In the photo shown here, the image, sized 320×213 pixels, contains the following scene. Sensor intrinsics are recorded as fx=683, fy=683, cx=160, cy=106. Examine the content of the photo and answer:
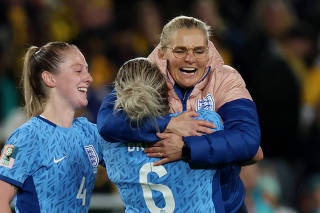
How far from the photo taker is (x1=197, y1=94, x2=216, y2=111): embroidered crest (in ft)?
11.0

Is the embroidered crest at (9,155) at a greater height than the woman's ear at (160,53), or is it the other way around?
the woman's ear at (160,53)

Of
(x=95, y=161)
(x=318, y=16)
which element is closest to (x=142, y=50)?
(x=318, y=16)

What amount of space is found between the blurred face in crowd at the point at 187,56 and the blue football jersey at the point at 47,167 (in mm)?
675

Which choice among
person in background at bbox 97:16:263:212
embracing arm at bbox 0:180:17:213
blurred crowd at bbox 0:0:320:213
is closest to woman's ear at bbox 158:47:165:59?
person in background at bbox 97:16:263:212

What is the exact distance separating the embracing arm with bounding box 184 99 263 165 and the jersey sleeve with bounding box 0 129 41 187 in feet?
2.76

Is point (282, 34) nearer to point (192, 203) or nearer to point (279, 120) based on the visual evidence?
point (279, 120)

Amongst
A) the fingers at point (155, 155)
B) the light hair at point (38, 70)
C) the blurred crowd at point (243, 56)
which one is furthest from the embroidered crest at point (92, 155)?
the blurred crowd at point (243, 56)

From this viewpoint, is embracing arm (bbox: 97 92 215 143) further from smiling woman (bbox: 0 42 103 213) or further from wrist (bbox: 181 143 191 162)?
smiling woman (bbox: 0 42 103 213)

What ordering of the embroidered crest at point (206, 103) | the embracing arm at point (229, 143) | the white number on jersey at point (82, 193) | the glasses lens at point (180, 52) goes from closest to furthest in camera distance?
the embracing arm at point (229, 143)
the embroidered crest at point (206, 103)
the glasses lens at point (180, 52)
the white number on jersey at point (82, 193)

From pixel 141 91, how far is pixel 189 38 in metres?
0.50

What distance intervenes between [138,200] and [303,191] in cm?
418

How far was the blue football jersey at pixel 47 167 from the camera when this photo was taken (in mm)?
3455

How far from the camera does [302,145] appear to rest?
23.7 ft

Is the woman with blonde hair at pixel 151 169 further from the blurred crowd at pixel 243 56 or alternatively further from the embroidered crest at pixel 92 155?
the blurred crowd at pixel 243 56
